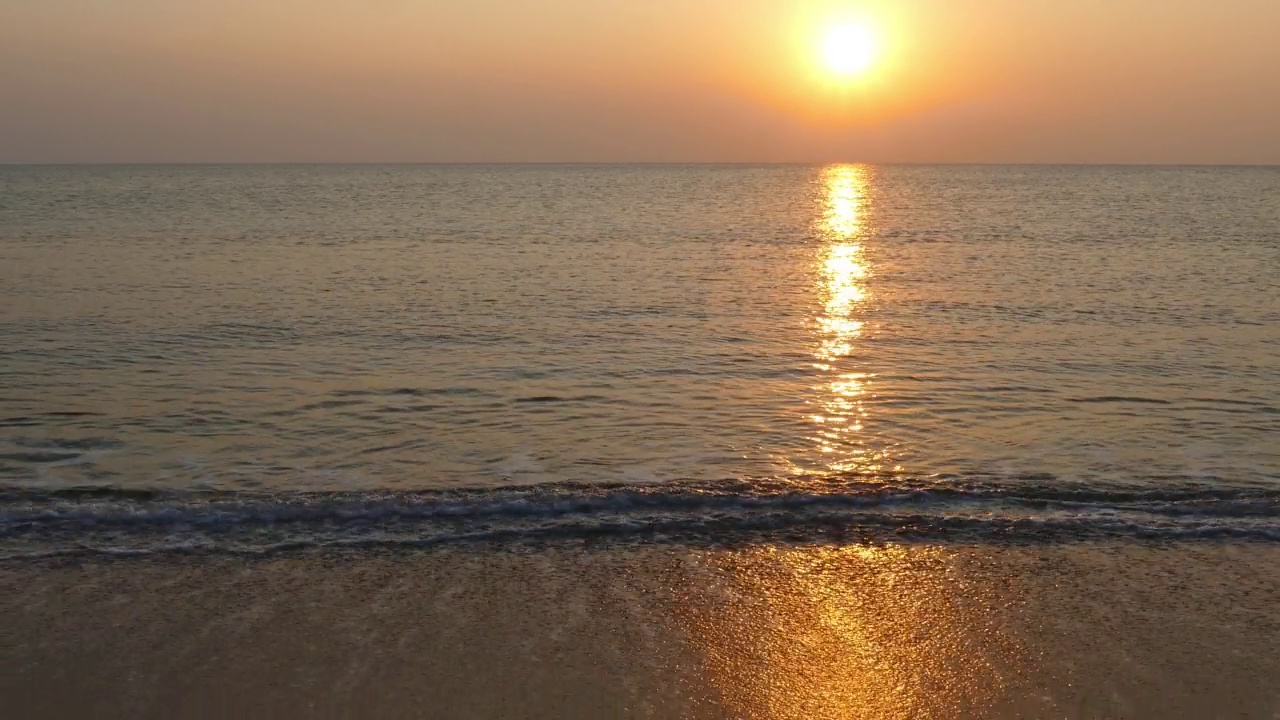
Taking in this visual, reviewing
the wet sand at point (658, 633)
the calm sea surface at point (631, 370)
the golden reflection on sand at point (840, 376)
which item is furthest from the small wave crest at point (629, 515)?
the golden reflection on sand at point (840, 376)

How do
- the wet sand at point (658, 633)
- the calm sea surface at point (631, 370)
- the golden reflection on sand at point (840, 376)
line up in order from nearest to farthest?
the wet sand at point (658, 633) < the calm sea surface at point (631, 370) < the golden reflection on sand at point (840, 376)

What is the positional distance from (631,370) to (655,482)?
21.1ft

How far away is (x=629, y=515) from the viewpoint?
10.5 meters

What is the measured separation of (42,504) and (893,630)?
26.4 feet

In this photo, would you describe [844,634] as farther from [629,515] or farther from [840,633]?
[629,515]

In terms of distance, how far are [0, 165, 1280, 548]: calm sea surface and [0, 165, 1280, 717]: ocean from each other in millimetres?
91

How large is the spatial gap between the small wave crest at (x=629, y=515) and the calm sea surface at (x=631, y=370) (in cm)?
22

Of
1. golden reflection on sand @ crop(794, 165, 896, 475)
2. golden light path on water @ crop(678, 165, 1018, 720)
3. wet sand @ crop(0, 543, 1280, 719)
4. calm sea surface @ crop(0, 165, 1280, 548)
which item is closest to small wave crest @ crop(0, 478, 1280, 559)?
calm sea surface @ crop(0, 165, 1280, 548)

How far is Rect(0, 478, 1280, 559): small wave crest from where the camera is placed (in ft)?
32.1

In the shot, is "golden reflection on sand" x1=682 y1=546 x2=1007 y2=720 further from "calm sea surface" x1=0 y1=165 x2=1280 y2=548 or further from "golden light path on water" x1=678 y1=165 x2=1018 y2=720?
"calm sea surface" x1=0 y1=165 x2=1280 y2=548

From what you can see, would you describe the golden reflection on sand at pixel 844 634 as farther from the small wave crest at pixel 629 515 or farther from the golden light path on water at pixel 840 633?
the small wave crest at pixel 629 515

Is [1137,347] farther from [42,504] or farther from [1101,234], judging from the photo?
[1101,234]

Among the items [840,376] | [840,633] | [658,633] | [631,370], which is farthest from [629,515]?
[840,376]

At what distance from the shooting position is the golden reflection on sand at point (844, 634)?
6.78m
